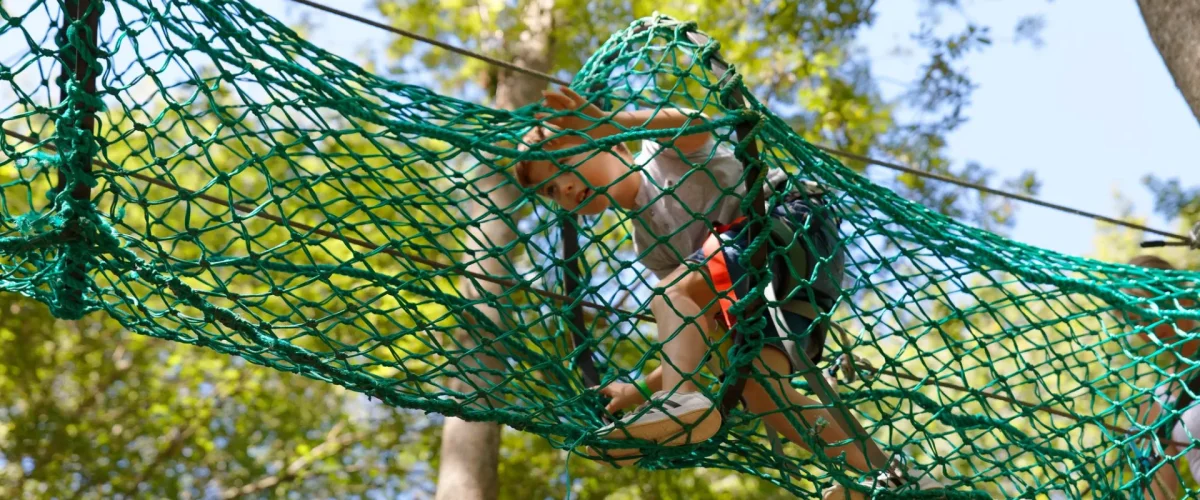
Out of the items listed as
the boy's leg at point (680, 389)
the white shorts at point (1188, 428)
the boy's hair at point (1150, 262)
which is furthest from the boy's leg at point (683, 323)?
the boy's hair at point (1150, 262)

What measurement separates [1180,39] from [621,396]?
1.30 m

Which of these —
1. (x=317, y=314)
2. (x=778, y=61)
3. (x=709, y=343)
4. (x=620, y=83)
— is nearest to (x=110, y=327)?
(x=317, y=314)

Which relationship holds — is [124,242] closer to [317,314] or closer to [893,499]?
[893,499]

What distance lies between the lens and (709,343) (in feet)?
5.81

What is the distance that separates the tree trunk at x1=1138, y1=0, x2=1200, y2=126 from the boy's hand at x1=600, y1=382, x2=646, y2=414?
122 centimetres

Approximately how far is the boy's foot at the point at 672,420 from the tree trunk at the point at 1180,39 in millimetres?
1187

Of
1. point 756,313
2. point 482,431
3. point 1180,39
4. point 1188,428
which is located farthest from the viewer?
point 482,431

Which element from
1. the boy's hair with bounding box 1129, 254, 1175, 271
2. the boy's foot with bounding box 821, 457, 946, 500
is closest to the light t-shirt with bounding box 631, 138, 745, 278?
the boy's foot with bounding box 821, 457, 946, 500

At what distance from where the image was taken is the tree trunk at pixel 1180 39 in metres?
2.21

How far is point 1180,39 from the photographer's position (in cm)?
223

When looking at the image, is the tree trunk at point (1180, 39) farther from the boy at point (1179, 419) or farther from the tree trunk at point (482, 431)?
the tree trunk at point (482, 431)

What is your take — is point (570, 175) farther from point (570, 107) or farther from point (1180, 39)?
point (1180, 39)

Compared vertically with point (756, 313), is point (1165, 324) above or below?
above

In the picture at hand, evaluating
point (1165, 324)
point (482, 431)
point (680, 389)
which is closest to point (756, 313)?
point (680, 389)
